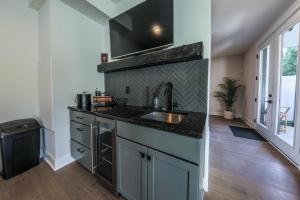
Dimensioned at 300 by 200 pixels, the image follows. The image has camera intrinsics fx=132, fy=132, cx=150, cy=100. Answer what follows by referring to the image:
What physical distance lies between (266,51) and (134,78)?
3440 millimetres

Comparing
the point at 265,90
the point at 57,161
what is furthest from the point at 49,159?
the point at 265,90

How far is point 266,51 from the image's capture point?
3260 millimetres

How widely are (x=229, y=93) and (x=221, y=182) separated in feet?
13.4

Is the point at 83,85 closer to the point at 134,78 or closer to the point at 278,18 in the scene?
the point at 134,78

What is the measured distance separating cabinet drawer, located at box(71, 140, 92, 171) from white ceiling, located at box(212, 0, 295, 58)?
295cm

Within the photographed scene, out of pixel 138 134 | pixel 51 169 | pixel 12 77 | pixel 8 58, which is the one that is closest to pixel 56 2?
pixel 8 58

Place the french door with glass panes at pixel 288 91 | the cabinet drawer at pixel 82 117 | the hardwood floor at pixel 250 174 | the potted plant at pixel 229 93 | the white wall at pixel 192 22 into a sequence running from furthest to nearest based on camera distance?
1. the potted plant at pixel 229 93
2. the french door with glass panes at pixel 288 91
3. the cabinet drawer at pixel 82 117
4. the hardwood floor at pixel 250 174
5. the white wall at pixel 192 22

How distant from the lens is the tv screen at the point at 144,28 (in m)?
1.55

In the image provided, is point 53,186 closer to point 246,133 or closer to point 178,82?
point 178,82

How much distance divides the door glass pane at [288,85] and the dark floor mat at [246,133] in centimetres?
59

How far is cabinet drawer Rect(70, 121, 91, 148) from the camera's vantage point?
1.75m

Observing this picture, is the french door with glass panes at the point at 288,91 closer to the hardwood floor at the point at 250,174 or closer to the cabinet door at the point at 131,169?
the hardwood floor at the point at 250,174

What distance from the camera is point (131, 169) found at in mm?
1251

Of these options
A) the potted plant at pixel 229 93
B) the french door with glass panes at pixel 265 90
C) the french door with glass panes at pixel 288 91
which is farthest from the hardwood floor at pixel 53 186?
the potted plant at pixel 229 93
